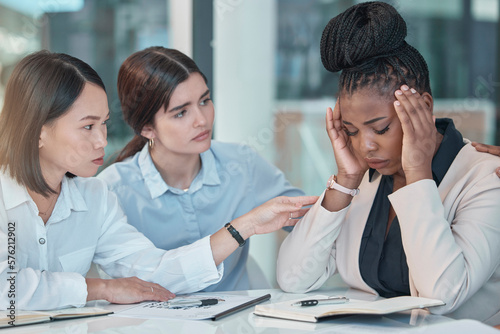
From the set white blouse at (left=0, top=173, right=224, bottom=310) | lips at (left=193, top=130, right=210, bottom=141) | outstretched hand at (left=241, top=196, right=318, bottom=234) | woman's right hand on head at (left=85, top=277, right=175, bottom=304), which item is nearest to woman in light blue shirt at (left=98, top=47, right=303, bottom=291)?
lips at (left=193, top=130, right=210, bottom=141)

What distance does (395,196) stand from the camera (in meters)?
1.50

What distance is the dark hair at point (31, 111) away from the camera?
1653 millimetres

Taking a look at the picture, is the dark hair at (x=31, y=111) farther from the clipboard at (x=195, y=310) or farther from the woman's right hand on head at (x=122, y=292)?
the clipboard at (x=195, y=310)

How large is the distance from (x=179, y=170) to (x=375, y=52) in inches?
38.2

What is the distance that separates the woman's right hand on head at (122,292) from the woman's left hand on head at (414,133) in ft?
2.55

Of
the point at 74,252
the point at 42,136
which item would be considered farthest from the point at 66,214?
the point at 42,136

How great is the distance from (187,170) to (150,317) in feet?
2.99

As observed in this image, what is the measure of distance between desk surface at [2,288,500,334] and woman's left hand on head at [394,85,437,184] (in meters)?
0.36

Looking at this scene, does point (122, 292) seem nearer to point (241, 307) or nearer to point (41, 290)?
point (41, 290)

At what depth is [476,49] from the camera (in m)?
3.79

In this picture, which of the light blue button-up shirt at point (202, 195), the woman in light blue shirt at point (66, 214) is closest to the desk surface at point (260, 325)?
the woman in light blue shirt at point (66, 214)

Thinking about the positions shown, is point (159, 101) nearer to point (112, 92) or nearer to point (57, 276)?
point (57, 276)

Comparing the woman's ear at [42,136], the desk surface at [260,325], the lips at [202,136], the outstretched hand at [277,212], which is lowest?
the desk surface at [260,325]

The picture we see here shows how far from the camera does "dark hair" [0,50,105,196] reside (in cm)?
165
